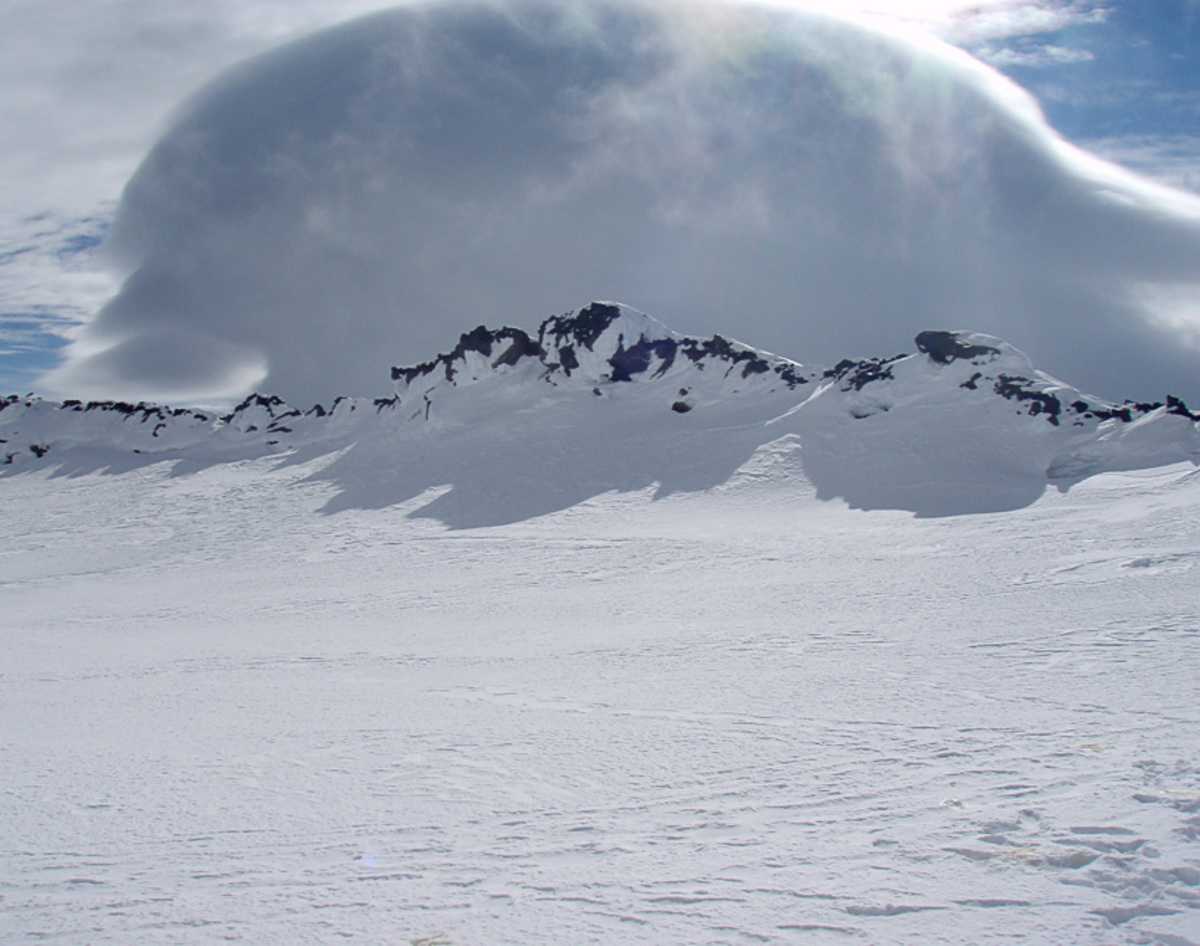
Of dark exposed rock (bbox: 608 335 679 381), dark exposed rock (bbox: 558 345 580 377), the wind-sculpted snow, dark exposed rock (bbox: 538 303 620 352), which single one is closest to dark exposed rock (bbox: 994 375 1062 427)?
the wind-sculpted snow

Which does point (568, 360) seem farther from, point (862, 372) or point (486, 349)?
point (862, 372)

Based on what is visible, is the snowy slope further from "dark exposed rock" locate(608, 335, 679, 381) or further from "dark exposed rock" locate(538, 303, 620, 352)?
"dark exposed rock" locate(538, 303, 620, 352)

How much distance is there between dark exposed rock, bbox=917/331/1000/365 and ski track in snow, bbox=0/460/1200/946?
25233 mm

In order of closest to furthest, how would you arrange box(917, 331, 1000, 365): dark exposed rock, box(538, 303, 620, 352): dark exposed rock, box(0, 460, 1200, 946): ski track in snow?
A: box(0, 460, 1200, 946): ski track in snow
box(917, 331, 1000, 365): dark exposed rock
box(538, 303, 620, 352): dark exposed rock

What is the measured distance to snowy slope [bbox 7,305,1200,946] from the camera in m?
5.97

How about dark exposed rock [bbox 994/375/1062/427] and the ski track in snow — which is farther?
dark exposed rock [bbox 994/375/1062/427]

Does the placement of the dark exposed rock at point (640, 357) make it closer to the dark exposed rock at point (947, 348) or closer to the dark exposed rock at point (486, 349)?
the dark exposed rock at point (486, 349)

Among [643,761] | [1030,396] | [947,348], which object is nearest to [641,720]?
[643,761]

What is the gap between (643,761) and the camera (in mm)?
8984

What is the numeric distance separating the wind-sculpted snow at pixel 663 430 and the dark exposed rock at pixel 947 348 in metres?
0.08

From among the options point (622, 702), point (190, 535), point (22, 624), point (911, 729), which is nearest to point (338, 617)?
point (22, 624)

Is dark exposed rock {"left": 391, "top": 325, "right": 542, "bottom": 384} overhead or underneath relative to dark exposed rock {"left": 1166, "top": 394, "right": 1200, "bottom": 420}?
overhead

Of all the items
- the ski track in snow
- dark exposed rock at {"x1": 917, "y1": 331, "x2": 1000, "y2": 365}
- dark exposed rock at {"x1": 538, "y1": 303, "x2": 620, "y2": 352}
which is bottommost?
the ski track in snow

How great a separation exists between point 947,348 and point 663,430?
47.5 feet
